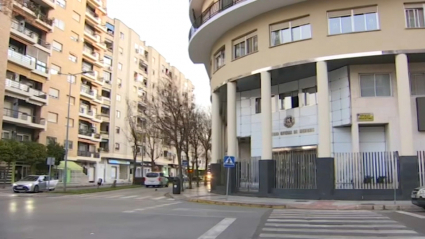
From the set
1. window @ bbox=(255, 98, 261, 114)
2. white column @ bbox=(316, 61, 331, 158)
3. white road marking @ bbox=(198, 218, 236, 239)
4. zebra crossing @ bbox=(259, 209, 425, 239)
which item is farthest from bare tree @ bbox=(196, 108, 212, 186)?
zebra crossing @ bbox=(259, 209, 425, 239)

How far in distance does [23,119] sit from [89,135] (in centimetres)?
1623

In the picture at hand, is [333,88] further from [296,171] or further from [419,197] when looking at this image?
[419,197]

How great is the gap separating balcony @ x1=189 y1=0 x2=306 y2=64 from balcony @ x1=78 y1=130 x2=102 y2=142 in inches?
1119

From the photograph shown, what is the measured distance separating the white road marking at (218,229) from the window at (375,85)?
13570 millimetres

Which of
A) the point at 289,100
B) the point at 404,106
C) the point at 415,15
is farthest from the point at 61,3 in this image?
the point at 404,106

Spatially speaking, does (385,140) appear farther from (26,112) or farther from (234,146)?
(26,112)

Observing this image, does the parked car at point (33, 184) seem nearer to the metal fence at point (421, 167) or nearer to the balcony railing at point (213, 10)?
the balcony railing at point (213, 10)

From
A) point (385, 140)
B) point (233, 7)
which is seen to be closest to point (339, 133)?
point (385, 140)

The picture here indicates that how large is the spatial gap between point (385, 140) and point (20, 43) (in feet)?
119

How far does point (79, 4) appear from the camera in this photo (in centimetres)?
5312

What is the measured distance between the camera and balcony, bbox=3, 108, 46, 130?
38625 millimetres

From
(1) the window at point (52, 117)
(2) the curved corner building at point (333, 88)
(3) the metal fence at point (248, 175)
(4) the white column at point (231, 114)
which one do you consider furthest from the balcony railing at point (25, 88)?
(3) the metal fence at point (248, 175)

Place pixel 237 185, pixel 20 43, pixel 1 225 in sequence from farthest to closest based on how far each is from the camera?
pixel 20 43 → pixel 237 185 → pixel 1 225

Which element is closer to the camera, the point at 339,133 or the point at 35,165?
the point at 339,133
